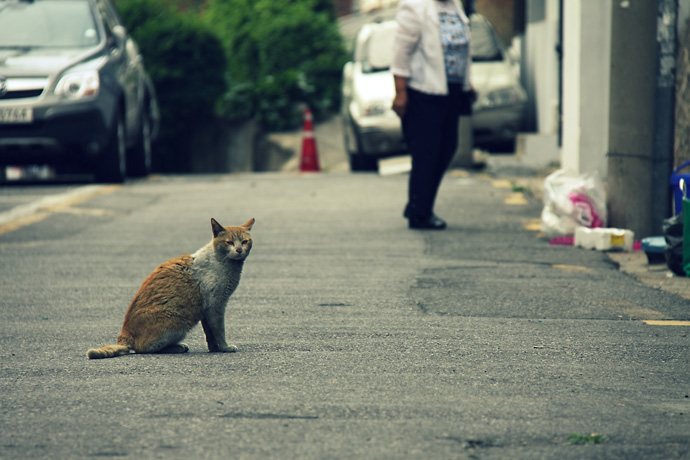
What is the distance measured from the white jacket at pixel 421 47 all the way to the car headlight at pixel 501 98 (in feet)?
18.8

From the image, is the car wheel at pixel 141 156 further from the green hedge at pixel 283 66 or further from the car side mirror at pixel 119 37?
the green hedge at pixel 283 66

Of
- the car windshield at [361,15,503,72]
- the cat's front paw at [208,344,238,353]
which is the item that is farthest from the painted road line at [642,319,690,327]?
the car windshield at [361,15,503,72]

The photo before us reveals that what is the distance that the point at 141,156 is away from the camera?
544 inches

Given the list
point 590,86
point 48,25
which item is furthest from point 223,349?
point 48,25

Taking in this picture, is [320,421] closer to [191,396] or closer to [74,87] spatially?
[191,396]

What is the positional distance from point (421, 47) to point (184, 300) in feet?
14.7

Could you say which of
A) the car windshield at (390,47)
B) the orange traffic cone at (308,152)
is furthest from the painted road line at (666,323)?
the orange traffic cone at (308,152)

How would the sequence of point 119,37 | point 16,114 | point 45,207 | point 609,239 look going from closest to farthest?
1. point 609,239
2. point 45,207
3. point 16,114
4. point 119,37

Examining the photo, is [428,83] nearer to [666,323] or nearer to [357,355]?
[666,323]

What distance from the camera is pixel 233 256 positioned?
4.48m

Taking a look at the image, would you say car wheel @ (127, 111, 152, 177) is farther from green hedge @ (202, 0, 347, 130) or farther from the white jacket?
the white jacket

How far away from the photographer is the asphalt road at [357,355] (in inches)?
133

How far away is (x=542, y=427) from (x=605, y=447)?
0.25 m

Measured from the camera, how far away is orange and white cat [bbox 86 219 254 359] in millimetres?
4402
